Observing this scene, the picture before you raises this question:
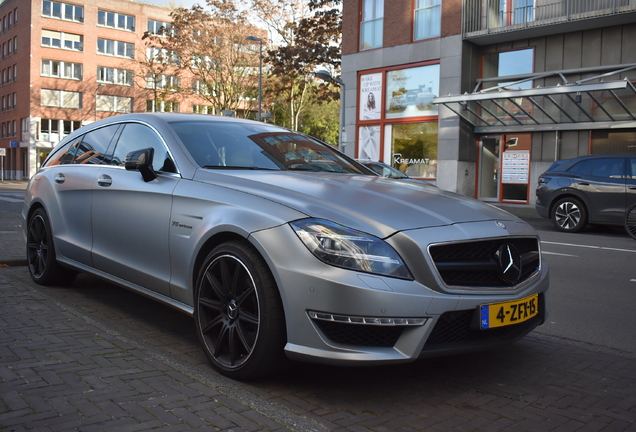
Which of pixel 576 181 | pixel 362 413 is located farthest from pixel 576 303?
pixel 576 181

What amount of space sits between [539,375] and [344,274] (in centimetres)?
154

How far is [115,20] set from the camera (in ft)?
194

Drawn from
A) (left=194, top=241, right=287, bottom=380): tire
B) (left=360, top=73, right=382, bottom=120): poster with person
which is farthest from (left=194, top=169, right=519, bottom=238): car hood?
(left=360, top=73, right=382, bottom=120): poster with person

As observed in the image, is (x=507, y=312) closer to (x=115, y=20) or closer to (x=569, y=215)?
(x=569, y=215)

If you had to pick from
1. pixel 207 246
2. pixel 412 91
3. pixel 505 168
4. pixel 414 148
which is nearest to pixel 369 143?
pixel 414 148

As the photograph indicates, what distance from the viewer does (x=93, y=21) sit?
5775 centimetres

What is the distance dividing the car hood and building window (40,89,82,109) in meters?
57.2

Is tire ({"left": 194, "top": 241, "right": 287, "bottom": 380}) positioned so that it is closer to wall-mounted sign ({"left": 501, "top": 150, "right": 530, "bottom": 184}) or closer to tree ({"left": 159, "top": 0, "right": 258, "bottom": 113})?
wall-mounted sign ({"left": 501, "top": 150, "right": 530, "bottom": 184})

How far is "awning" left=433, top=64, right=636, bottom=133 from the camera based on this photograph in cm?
1870

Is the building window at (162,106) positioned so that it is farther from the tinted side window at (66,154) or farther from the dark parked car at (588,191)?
the tinted side window at (66,154)

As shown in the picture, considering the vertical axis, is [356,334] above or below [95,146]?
below

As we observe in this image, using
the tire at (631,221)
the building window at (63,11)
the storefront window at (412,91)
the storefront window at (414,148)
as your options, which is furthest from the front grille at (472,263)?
the building window at (63,11)

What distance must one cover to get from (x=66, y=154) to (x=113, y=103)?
184 feet

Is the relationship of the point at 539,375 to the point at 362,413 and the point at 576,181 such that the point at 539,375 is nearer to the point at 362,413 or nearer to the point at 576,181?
the point at 362,413
